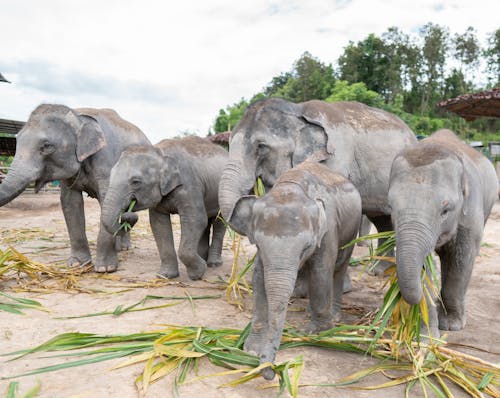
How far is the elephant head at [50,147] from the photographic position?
5.16m

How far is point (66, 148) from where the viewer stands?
5.42 m

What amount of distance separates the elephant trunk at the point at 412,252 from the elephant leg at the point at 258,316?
0.83m

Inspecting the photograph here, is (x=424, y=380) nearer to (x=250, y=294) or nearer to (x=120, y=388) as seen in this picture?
(x=120, y=388)

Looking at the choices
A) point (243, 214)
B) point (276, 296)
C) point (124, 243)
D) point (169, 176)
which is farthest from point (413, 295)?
point (124, 243)

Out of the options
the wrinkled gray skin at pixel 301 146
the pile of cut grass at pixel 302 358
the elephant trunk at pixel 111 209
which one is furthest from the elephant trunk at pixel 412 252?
the elephant trunk at pixel 111 209

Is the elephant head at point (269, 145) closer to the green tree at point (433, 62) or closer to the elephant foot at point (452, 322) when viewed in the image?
the elephant foot at point (452, 322)

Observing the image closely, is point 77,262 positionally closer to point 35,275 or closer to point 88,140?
point 35,275

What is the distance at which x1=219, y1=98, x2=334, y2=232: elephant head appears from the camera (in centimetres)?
436

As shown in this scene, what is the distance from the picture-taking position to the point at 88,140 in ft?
18.1

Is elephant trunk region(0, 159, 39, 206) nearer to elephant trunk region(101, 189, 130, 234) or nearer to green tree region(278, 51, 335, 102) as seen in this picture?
elephant trunk region(101, 189, 130, 234)

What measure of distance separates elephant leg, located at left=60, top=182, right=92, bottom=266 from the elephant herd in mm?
13

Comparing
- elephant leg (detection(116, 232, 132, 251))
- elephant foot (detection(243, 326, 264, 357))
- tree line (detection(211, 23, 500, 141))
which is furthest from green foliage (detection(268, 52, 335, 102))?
elephant foot (detection(243, 326, 264, 357))

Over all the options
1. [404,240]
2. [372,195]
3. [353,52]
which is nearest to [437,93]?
[353,52]

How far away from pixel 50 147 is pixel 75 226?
98 centimetres
